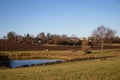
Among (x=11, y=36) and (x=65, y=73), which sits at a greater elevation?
(x=11, y=36)

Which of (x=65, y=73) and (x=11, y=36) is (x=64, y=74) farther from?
(x=11, y=36)

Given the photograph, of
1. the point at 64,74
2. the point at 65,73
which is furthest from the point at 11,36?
the point at 64,74

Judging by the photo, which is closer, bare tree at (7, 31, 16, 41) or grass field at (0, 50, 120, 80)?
grass field at (0, 50, 120, 80)

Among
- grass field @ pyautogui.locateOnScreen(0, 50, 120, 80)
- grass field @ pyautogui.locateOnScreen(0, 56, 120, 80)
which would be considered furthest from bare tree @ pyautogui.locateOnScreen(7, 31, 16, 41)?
grass field @ pyautogui.locateOnScreen(0, 56, 120, 80)

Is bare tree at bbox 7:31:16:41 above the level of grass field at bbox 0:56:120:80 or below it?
above

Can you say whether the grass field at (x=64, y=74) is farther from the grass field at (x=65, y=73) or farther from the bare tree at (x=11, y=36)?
the bare tree at (x=11, y=36)

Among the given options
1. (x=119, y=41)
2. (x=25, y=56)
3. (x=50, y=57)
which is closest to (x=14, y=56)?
(x=25, y=56)

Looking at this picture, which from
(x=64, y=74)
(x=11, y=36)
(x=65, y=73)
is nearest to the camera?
(x=64, y=74)

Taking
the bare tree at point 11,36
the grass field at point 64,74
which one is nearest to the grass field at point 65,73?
the grass field at point 64,74

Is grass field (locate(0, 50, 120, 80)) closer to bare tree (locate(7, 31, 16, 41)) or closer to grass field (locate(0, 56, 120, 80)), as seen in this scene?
grass field (locate(0, 56, 120, 80))

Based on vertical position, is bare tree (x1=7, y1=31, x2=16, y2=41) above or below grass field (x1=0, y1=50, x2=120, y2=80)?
above

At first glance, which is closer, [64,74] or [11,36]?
[64,74]

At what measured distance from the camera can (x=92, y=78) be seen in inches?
638

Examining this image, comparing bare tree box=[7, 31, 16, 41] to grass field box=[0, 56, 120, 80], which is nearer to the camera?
grass field box=[0, 56, 120, 80]
